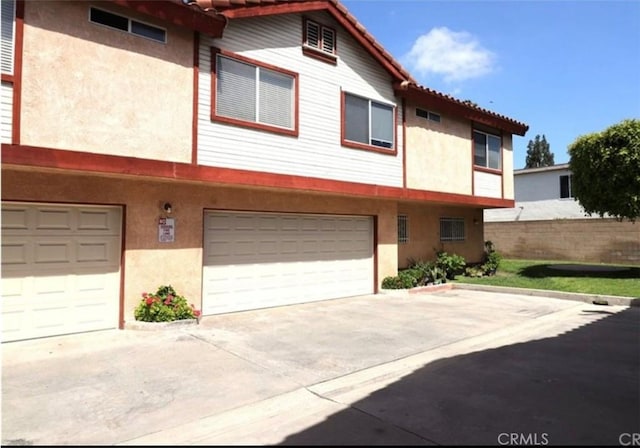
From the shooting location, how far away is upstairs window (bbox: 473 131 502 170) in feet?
53.9

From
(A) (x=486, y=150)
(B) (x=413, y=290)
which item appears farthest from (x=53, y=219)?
(A) (x=486, y=150)

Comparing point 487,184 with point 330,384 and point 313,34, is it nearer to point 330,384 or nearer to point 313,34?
point 313,34

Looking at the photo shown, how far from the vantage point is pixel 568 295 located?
12578mm

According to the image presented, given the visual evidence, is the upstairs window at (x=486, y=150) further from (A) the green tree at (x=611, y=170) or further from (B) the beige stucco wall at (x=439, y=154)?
(A) the green tree at (x=611, y=170)

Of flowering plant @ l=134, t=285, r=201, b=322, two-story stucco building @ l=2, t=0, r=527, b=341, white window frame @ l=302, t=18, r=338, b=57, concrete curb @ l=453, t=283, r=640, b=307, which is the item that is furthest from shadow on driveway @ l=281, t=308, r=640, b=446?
white window frame @ l=302, t=18, r=338, b=57

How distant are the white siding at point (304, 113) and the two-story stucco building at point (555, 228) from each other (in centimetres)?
1156

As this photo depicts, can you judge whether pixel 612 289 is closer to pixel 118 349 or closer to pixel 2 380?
pixel 118 349

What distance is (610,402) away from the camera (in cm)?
495

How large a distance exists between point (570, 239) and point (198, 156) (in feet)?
68.6

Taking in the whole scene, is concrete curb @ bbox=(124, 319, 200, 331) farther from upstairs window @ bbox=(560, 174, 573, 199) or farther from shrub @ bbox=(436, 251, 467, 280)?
upstairs window @ bbox=(560, 174, 573, 199)

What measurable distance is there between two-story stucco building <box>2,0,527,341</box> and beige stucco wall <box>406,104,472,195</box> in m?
0.10

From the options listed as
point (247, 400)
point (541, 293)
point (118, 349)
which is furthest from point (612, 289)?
point (118, 349)

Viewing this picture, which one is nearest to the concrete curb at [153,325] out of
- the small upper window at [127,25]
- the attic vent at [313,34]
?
the small upper window at [127,25]

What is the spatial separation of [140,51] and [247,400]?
6711 millimetres
